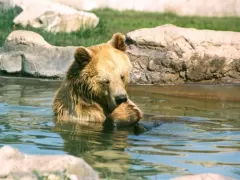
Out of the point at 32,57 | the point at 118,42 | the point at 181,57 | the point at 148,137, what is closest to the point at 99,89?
the point at 118,42

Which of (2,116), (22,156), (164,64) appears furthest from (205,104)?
(22,156)

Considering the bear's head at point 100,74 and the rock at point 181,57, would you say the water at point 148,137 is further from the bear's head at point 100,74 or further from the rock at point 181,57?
the rock at point 181,57

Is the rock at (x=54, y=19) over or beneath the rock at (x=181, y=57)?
over

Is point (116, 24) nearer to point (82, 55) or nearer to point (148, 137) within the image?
point (82, 55)

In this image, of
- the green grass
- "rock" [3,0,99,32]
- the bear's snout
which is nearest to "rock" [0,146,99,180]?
the bear's snout

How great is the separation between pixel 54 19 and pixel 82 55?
753 centimetres

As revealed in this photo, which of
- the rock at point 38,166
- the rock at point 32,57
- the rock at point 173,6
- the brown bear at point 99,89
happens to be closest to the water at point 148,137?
the brown bear at point 99,89

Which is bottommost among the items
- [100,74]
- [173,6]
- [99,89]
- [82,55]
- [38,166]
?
[38,166]

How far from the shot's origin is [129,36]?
12000 mm

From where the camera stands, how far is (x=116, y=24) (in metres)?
16.6

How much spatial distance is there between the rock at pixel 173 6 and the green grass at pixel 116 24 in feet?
2.21

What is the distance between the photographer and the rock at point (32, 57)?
11484 millimetres

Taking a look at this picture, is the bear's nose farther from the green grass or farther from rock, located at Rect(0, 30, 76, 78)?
the green grass

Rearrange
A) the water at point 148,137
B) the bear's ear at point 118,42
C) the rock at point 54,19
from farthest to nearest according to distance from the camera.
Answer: the rock at point 54,19, the bear's ear at point 118,42, the water at point 148,137
